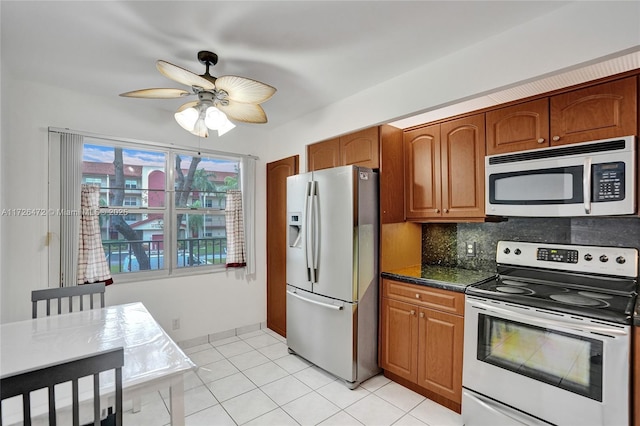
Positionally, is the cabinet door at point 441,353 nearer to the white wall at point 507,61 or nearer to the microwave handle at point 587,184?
the microwave handle at point 587,184

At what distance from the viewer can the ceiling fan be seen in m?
1.78

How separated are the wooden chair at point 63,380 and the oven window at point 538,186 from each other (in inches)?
91.1

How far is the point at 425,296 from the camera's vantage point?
2.27 metres

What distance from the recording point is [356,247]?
2473 millimetres

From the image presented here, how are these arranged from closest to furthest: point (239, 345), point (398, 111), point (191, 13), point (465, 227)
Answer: point (191, 13)
point (398, 111)
point (465, 227)
point (239, 345)

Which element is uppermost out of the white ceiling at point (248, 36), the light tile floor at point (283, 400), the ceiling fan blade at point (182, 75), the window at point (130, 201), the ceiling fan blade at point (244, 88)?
the white ceiling at point (248, 36)

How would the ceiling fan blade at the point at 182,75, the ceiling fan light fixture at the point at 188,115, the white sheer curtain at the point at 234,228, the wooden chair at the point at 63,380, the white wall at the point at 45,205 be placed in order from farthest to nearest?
1. the white sheer curtain at the point at 234,228
2. the white wall at the point at 45,205
3. the ceiling fan light fixture at the point at 188,115
4. the ceiling fan blade at the point at 182,75
5. the wooden chair at the point at 63,380

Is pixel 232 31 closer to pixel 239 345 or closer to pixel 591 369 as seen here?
pixel 591 369

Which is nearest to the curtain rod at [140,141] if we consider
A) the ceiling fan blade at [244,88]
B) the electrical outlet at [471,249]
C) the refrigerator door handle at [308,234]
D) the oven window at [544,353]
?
the refrigerator door handle at [308,234]

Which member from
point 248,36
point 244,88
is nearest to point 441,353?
point 244,88

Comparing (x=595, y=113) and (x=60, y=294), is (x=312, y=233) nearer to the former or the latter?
(x=60, y=294)

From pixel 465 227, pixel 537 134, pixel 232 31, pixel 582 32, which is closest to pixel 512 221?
pixel 465 227

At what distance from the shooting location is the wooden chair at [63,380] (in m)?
0.96

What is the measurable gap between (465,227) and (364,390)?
1.60 m
